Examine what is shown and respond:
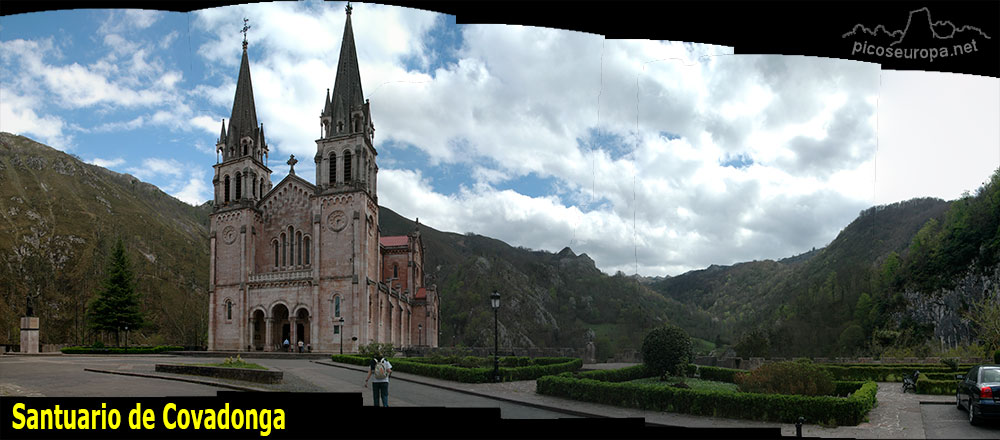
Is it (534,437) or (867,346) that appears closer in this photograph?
(534,437)

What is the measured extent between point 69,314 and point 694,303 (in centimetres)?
8668

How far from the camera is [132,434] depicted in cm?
1027

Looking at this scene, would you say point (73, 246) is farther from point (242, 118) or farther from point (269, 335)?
point (269, 335)

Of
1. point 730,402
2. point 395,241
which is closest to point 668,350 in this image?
point 730,402

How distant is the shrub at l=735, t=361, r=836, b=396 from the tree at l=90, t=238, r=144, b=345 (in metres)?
44.0

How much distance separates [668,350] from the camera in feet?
75.7

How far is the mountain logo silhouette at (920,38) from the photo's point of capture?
10.7m

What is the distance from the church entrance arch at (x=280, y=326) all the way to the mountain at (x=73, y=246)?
24.0 metres

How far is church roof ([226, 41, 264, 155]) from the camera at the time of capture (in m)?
47.0

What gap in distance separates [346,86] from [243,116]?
9.34 meters

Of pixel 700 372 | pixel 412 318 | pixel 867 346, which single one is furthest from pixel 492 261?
pixel 700 372

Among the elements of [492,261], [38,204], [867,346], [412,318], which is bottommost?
[867,346]

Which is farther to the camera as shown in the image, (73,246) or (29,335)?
(73,246)

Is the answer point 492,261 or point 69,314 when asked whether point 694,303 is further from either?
point 69,314
